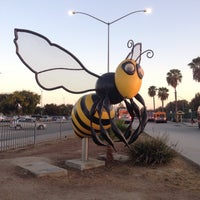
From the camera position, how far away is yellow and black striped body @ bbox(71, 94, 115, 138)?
25.1ft

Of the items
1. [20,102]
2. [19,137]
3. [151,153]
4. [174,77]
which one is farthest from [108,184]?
[20,102]

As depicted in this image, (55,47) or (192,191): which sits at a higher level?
(55,47)

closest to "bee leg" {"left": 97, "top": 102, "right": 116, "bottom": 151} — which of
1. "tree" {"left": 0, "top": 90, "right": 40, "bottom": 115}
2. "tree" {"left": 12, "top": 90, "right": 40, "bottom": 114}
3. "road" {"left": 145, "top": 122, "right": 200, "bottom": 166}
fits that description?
"road" {"left": 145, "top": 122, "right": 200, "bottom": 166}

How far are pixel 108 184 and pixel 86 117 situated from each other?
1885mm

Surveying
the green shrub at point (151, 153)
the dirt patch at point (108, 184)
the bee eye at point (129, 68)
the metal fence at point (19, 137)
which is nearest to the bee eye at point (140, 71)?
the bee eye at point (129, 68)

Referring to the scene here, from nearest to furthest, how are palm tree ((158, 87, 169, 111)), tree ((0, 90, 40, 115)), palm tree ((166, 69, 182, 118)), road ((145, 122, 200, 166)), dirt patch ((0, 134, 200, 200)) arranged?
dirt patch ((0, 134, 200, 200))
road ((145, 122, 200, 166))
palm tree ((166, 69, 182, 118))
tree ((0, 90, 40, 115))
palm tree ((158, 87, 169, 111))

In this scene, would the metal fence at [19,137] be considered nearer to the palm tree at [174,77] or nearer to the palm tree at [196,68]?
the palm tree at [196,68]

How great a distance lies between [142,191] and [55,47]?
3.92 m

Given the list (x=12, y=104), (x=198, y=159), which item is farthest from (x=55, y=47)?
(x=12, y=104)

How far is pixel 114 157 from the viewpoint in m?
9.36

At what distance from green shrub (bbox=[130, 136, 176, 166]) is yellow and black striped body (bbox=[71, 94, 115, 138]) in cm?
144

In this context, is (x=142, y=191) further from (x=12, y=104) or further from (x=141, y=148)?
(x=12, y=104)

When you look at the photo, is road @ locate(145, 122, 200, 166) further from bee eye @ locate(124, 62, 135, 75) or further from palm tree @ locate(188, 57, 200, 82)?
palm tree @ locate(188, 57, 200, 82)

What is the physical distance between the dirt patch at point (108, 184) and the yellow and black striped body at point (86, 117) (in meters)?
1.04
